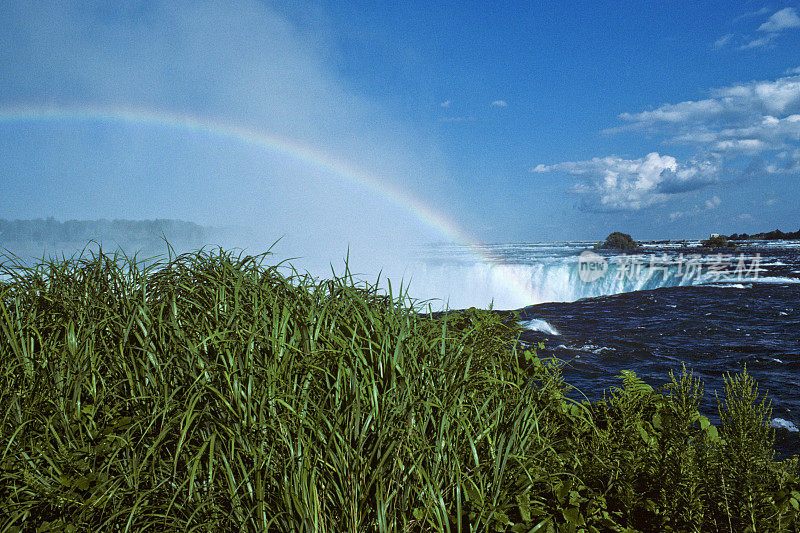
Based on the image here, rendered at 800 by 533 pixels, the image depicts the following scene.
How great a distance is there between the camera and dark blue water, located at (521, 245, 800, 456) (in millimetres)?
6582

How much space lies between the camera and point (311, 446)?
81.4 inches

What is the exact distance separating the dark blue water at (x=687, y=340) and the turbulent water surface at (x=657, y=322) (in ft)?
0.07

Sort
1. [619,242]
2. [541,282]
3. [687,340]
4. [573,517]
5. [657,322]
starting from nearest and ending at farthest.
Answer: [573,517] < [687,340] < [657,322] < [541,282] < [619,242]

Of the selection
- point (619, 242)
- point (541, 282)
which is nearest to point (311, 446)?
point (541, 282)

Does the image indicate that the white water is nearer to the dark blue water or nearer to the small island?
the dark blue water

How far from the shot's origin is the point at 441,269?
71.5 ft

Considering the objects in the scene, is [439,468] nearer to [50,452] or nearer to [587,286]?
[50,452]

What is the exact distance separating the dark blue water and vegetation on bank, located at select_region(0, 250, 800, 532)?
143 inches

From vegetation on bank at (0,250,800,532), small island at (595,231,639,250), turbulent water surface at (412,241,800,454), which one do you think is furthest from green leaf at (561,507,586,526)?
small island at (595,231,639,250)

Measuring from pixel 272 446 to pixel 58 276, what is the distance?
257 cm

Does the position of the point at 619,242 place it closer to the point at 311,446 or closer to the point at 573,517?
the point at 573,517

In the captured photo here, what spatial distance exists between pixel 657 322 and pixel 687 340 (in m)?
1.83

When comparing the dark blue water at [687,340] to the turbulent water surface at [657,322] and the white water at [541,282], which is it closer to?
the turbulent water surface at [657,322]

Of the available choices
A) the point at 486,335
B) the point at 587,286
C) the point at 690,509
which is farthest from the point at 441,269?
the point at 690,509
